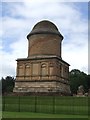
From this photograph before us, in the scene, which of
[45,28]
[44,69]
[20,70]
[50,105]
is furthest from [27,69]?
[50,105]

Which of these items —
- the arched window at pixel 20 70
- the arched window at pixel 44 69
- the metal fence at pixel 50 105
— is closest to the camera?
the metal fence at pixel 50 105

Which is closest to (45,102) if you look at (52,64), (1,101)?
(1,101)

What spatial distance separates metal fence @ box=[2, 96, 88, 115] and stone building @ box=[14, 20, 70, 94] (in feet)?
39.9

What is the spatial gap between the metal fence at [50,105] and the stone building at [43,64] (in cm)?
1215

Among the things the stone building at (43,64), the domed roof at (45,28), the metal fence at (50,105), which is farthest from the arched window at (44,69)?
the metal fence at (50,105)

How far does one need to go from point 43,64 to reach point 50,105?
1547 cm

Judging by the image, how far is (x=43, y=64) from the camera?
35.0 m

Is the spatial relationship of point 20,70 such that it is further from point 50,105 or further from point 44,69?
point 50,105

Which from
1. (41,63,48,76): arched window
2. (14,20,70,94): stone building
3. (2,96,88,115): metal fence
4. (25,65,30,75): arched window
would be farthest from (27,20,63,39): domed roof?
(2,96,88,115): metal fence

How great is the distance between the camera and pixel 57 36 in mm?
37656

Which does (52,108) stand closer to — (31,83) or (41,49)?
(31,83)

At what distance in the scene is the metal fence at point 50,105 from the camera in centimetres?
1833

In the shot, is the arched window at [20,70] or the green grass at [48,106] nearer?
the green grass at [48,106]

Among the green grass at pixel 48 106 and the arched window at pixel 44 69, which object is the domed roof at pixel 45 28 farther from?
the green grass at pixel 48 106
